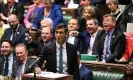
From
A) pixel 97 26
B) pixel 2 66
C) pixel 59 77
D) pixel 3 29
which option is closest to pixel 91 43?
pixel 97 26

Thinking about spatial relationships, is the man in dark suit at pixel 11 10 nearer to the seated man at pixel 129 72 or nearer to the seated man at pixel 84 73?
the seated man at pixel 84 73

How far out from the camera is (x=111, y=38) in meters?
7.70

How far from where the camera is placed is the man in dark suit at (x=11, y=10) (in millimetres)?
→ 10086

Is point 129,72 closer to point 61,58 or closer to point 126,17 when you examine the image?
point 61,58

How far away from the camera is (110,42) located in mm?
7703

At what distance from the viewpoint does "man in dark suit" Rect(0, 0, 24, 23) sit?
397 inches

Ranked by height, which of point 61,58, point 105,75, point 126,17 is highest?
point 126,17

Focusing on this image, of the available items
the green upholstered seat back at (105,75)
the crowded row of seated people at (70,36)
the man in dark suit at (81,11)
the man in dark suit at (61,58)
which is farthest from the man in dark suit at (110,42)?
the man in dark suit at (61,58)

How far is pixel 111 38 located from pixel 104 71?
70 cm

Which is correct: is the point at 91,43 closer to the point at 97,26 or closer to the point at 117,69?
the point at 97,26

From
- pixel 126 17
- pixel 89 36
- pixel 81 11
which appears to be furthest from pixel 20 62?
pixel 81 11

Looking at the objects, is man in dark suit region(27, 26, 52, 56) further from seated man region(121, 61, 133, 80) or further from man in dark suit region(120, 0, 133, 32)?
seated man region(121, 61, 133, 80)

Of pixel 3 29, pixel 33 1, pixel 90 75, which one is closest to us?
pixel 90 75

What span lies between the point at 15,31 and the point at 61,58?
2624mm
